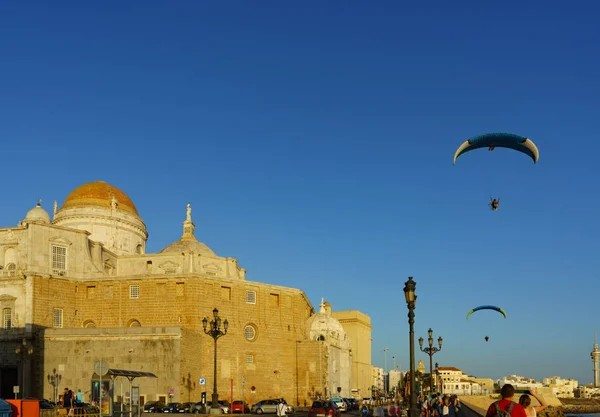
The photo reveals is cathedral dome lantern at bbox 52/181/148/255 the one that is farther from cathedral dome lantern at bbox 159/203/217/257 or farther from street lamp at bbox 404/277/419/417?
street lamp at bbox 404/277/419/417

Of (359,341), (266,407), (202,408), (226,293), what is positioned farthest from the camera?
(359,341)

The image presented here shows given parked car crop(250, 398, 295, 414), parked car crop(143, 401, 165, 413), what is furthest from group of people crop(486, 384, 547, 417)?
parked car crop(143, 401, 165, 413)

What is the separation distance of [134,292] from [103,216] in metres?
13.1

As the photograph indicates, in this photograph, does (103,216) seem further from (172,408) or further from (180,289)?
(172,408)

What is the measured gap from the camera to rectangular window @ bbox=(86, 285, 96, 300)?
6081 centimetres

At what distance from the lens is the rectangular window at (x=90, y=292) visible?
200ft

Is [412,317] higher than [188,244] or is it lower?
lower

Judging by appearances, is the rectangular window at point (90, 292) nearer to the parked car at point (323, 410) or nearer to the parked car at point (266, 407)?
the parked car at point (266, 407)

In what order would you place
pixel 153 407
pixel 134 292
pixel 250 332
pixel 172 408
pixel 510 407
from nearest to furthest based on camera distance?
1. pixel 510 407
2. pixel 172 408
3. pixel 153 407
4. pixel 134 292
5. pixel 250 332

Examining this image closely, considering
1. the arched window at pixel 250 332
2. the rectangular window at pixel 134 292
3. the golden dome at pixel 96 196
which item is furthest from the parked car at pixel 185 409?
the golden dome at pixel 96 196

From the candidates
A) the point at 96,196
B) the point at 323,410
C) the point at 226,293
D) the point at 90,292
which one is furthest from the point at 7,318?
the point at 323,410

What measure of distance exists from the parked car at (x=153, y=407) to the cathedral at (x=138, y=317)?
1724 mm

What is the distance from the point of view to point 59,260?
58.6m

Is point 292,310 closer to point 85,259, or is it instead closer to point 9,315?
point 85,259
